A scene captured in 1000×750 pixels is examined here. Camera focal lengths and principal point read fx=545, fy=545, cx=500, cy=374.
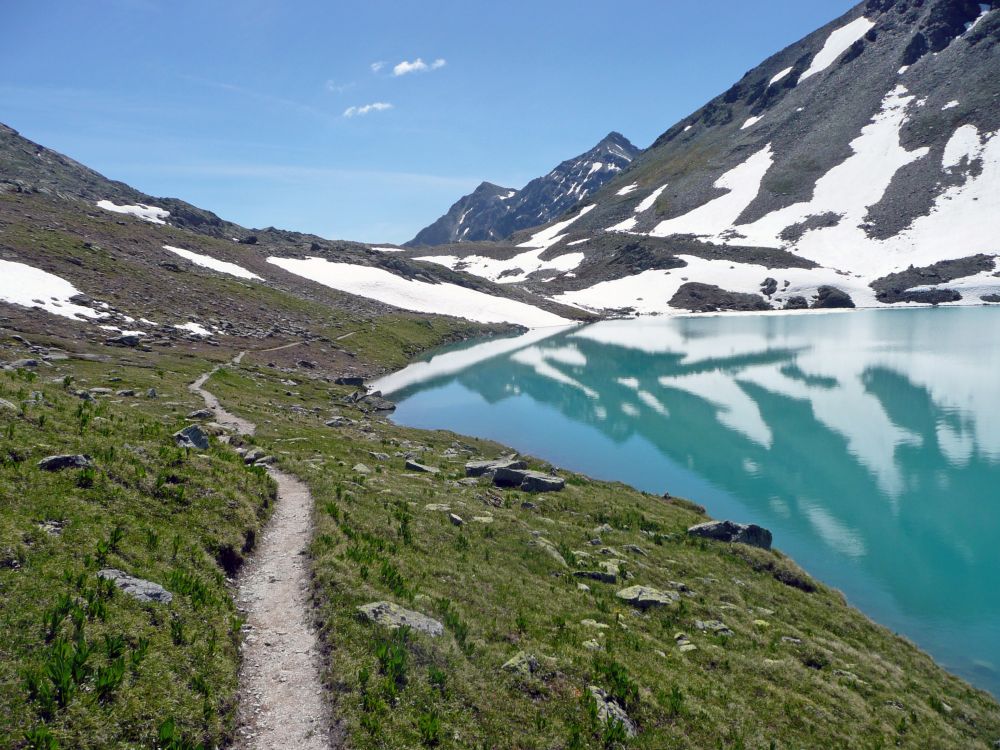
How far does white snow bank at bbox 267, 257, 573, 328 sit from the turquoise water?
87.1ft

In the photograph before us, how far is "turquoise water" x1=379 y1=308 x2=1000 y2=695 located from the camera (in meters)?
25.6

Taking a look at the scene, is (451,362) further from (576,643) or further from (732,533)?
(576,643)

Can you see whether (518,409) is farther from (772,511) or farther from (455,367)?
(772,511)

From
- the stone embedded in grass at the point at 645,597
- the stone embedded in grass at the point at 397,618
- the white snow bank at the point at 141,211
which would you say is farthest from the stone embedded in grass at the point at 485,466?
the white snow bank at the point at 141,211

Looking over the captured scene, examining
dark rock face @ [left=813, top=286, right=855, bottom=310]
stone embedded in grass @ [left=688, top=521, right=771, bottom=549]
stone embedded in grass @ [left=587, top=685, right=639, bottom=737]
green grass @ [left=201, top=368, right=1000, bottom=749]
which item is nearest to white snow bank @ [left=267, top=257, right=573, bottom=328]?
dark rock face @ [left=813, top=286, right=855, bottom=310]

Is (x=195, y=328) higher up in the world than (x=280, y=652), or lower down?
higher up

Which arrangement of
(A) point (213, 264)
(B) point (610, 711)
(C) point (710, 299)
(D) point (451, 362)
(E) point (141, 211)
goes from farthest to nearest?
(C) point (710, 299), (E) point (141, 211), (A) point (213, 264), (D) point (451, 362), (B) point (610, 711)

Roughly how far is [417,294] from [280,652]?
379 ft

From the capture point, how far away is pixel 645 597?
17703 millimetres

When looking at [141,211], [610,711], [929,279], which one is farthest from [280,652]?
[929,279]

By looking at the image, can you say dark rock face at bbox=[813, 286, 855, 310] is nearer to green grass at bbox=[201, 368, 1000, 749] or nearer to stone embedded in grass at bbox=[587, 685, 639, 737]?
green grass at bbox=[201, 368, 1000, 749]

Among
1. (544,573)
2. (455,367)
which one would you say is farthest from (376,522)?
(455,367)

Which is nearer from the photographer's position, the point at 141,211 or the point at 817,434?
the point at 817,434

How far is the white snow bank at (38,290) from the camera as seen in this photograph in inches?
1956
